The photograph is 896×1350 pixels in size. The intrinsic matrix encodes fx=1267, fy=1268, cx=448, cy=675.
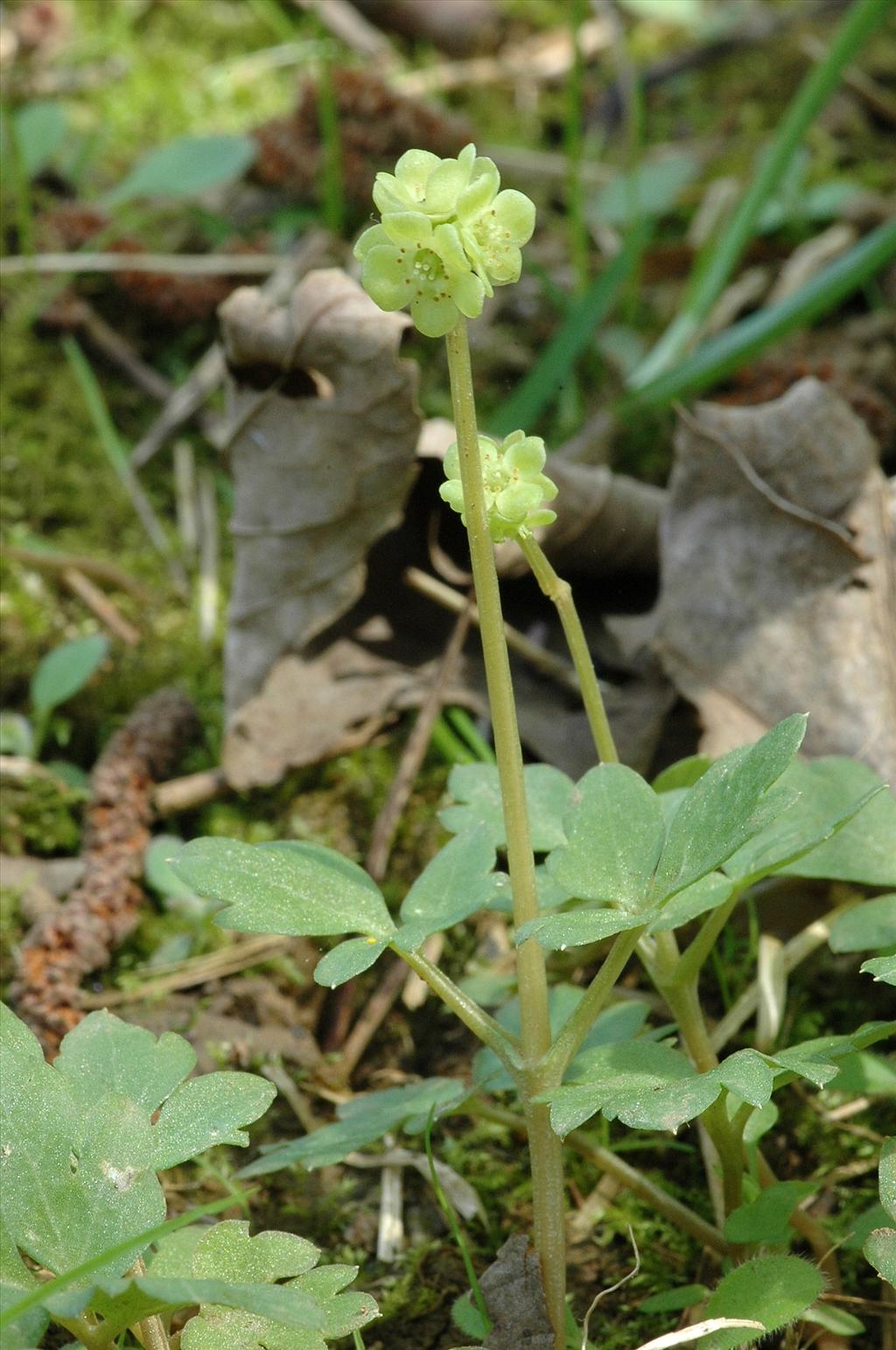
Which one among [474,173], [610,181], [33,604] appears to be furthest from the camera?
[610,181]

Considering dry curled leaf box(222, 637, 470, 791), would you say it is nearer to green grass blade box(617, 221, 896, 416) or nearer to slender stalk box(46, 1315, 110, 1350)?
green grass blade box(617, 221, 896, 416)

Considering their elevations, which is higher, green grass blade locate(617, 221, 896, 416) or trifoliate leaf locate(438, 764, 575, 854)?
green grass blade locate(617, 221, 896, 416)

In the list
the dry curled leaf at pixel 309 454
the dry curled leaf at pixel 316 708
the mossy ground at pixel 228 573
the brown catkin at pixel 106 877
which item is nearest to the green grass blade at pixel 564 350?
the mossy ground at pixel 228 573

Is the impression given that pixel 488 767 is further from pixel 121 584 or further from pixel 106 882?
pixel 121 584

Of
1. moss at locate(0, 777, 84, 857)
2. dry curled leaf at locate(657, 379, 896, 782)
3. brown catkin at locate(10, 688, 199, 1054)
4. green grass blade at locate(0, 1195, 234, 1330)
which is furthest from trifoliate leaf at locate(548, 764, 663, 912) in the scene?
moss at locate(0, 777, 84, 857)

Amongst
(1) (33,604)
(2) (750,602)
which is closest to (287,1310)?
(2) (750,602)

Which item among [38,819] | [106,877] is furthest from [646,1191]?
[38,819]
